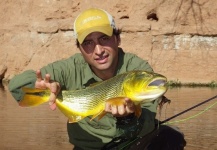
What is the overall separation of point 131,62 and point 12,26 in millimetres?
12816

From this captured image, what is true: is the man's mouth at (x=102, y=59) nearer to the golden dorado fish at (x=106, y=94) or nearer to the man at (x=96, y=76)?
the man at (x=96, y=76)

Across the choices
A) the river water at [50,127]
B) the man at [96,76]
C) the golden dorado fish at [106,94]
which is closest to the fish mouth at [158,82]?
the golden dorado fish at [106,94]

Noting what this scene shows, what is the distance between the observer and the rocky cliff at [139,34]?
13914 mm

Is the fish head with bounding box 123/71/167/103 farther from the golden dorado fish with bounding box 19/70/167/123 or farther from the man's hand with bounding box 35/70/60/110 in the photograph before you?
the man's hand with bounding box 35/70/60/110

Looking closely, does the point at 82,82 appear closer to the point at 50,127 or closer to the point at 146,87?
the point at 146,87

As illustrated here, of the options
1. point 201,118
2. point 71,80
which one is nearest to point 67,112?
point 71,80

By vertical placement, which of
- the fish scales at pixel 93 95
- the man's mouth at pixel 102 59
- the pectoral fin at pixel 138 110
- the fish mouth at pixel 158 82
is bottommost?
the pectoral fin at pixel 138 110

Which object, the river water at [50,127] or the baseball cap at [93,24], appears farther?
the river water at [50,127]

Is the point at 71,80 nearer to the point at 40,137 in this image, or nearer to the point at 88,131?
the point at 88,131

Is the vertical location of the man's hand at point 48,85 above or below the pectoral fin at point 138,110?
above

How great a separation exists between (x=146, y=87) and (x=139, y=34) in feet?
38.5

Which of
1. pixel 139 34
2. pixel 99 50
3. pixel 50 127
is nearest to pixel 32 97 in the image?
pixel 99 50

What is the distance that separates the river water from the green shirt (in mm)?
1005

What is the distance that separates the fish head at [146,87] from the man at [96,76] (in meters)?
0.35
